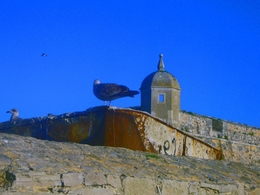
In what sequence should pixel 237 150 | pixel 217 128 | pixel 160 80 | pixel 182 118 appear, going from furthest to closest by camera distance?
1. pixel 237 150
2. pixel 217 128
3. pixel 182 118
4. pixel 160 80

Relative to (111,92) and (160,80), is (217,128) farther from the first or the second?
(111,92)

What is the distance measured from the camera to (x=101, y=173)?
3.80 m

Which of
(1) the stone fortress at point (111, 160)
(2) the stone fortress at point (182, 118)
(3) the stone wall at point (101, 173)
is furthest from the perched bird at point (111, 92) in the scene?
(2) the stone fortress at point (182, 118)

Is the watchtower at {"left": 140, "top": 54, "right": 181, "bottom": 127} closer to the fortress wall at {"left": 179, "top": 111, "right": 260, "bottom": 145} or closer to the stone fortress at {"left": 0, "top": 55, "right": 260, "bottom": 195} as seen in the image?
the fortress wall at {"left": 179, "top": 111, "right": 260, "bottom": 145}

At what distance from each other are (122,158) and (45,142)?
25.2 inches

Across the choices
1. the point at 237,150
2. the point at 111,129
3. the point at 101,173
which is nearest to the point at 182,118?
the point at 237,150

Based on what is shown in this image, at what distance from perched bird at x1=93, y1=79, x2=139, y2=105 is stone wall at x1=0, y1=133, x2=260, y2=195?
2.70 meters

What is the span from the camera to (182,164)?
4785 millimetres

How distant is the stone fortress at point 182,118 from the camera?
25.8m

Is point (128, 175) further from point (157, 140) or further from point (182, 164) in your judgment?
point (157, 140)

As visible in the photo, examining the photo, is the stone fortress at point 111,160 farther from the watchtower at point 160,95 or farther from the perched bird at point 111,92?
the watchtower at point 160,95

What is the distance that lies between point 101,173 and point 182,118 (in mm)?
22929

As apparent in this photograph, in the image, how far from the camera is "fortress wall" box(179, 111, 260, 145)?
87.7 feet

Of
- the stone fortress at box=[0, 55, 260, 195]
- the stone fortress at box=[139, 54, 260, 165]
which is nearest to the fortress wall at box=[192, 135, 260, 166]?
the stone fortress at box=[139, 54, 260, 165]
